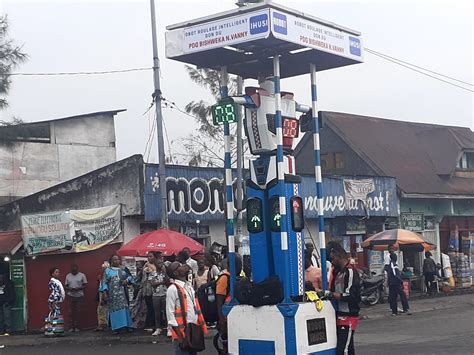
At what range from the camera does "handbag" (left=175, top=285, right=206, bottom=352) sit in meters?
9.95

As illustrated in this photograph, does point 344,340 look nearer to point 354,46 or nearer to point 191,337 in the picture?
point 191,337

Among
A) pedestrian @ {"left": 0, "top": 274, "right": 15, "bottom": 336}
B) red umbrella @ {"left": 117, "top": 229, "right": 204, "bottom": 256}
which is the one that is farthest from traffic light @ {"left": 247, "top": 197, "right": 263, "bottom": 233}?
pedestrian @ {"left": 0, "top": 274, "right": 15, "bottom": 336}

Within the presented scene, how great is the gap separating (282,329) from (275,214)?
4.74ft

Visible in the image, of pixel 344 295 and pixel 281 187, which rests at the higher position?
pixel 281 187

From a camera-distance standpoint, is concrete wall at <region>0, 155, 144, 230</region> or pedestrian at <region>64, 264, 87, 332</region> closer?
pedestrian at <region>64, 264, 87, 332</region>

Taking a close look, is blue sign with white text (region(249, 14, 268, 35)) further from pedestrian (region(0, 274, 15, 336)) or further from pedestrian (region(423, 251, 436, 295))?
pedestrian (region(423, 251, 436, 295))

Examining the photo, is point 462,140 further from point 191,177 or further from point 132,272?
point 132,272

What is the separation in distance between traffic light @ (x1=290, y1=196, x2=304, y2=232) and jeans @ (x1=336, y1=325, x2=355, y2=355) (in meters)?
1.38

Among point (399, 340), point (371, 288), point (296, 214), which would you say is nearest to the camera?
point (296, 214)

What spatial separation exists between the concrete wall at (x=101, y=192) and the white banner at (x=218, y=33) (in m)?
11.1

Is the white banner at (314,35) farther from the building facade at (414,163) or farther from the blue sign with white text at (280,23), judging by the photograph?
the building facade at (414,163)

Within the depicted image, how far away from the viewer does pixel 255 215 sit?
10.4 meters

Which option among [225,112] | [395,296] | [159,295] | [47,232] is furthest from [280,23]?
[395,296]

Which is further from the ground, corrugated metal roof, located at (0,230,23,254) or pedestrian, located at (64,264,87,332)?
corrugated metal roof, located at (0,230,23,254)
